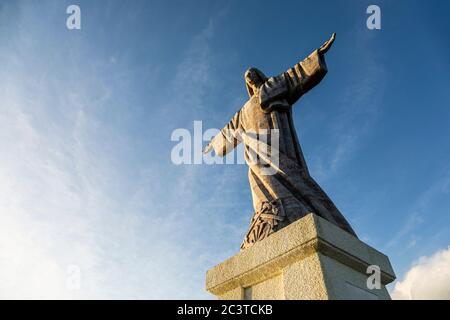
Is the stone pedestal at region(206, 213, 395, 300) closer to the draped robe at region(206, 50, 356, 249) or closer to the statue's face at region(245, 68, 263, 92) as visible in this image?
the draped robe at region(206, 50, 356, 249)

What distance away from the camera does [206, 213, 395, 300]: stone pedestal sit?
307cm

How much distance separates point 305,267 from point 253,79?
5.39m

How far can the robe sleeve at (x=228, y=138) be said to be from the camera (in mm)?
7484

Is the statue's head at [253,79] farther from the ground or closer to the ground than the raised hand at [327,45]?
farther from the ground

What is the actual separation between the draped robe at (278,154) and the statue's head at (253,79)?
0.52 feet

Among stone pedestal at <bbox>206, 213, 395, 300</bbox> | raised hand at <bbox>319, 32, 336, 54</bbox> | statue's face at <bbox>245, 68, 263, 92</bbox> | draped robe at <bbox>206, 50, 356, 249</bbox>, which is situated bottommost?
stone pedestal at <bbox>206, 213, 395, 300</bbox>

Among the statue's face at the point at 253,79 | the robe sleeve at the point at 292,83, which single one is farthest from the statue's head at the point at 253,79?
the robe sleeve at the point at 292,83

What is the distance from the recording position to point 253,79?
25.1 feet

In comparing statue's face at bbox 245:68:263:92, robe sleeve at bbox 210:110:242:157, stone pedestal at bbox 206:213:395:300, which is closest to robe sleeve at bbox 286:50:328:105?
statue's face at bbox 245:68:263:92

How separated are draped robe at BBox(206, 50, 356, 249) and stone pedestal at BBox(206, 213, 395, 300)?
0.45 m

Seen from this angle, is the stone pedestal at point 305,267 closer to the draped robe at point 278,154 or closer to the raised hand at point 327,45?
the draped robe at point 278,154

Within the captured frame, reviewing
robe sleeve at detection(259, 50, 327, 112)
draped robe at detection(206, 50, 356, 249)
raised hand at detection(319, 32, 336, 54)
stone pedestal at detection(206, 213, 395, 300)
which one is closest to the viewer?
stone pedestal at detection(206, 213, 395, 300)
